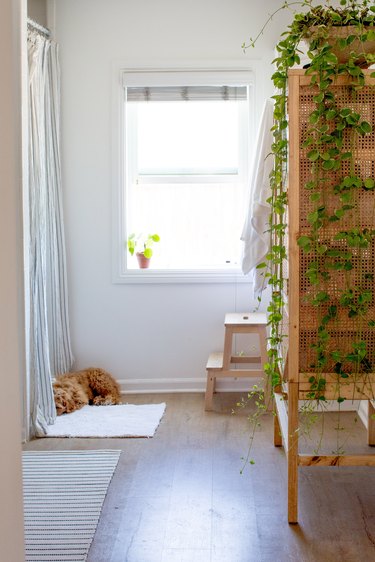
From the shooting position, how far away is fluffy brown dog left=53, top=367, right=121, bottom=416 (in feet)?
15.4

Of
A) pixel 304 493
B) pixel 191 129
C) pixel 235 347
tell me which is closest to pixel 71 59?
pixel 191 129

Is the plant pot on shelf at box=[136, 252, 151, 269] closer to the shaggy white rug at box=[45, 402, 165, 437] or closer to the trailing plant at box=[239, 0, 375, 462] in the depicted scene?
the shaggy white rug at box=[45, 402, 165, 437]

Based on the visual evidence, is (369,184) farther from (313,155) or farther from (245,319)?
(245,319)

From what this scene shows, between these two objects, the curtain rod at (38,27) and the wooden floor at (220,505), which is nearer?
the wooden floor at (220,505)

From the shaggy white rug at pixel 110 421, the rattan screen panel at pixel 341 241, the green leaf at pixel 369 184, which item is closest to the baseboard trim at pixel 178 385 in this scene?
the shaggy white rug at pixel 110 421

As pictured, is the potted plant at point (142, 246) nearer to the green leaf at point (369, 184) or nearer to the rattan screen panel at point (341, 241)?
the rattan screen panel at point (341, 241)

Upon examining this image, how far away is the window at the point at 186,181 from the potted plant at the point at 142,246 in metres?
0.05

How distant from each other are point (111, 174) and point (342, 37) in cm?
260

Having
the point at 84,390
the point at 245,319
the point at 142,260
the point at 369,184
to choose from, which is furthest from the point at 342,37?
the point at 84,390

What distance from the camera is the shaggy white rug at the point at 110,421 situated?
4.27 metres

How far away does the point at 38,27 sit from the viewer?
189 inches

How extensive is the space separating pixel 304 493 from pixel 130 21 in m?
3.28

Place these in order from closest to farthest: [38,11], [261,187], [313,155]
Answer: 1. [313,155]
2. [261,187]
3. [38,11]

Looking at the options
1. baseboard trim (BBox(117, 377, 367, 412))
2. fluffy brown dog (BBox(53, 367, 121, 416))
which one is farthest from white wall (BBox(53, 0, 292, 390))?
fluffy brown dog (BBox(53, 367, 121, 416))
